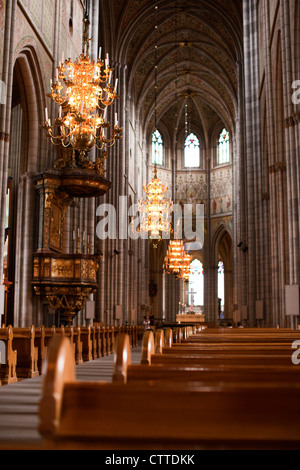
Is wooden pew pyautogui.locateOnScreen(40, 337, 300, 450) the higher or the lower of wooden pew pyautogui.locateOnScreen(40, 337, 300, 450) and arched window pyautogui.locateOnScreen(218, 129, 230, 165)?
the lower

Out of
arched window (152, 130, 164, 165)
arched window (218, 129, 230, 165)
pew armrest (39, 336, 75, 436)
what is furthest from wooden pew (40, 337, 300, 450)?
arched window (152, 130, 164, 165)

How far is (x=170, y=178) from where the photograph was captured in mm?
38062

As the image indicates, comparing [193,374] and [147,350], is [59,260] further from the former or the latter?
[193,374]

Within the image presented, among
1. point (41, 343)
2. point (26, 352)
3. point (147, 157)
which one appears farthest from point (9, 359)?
point (147, 157)

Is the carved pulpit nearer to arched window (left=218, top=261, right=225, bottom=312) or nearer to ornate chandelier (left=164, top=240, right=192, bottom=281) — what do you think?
ornate chandelier (left=164, top=240, right=192, bottom=281)

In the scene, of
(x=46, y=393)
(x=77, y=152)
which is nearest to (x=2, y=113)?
(x=77, y=152)

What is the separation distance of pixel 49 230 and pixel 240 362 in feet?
34.6

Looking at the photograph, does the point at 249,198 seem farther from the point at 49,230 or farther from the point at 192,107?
the point at 192,107

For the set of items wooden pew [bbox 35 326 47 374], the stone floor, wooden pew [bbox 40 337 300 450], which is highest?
wooden pew [bbox 40 337 300 450]

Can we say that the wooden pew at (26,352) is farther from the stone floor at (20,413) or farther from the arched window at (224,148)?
the arched window at (224,148)

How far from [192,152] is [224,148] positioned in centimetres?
250

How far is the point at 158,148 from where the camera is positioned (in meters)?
38.1

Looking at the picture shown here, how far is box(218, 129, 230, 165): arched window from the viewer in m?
37.1

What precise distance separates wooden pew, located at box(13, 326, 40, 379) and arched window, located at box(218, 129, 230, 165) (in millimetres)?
30586
